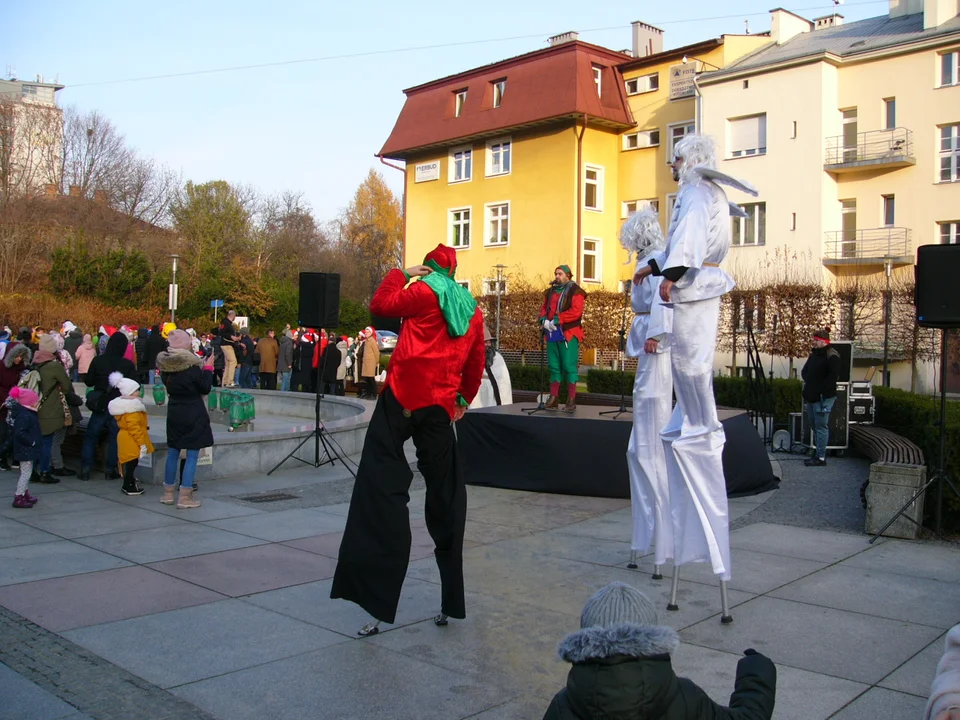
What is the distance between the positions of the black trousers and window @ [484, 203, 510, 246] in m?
36.5

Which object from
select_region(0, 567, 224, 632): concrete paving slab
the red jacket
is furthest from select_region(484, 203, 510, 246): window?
the red jacket

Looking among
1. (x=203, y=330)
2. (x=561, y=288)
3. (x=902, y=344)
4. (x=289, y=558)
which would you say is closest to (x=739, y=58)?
(x=902, y=344)

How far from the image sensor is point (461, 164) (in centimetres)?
4344

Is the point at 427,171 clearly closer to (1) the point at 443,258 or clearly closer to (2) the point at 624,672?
(1) the point at 443,258

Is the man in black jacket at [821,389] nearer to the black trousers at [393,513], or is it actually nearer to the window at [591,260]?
the black trousers at [393,513]

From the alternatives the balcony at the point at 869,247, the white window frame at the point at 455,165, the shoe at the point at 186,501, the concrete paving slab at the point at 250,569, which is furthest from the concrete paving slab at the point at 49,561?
the white window frame at the point at 455,165

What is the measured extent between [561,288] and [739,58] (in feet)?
101

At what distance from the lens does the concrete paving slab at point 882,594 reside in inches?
204

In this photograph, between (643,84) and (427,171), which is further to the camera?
(427,171)

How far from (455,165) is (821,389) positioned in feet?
109

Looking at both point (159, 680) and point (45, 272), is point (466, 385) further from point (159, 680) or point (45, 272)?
point (45, 272)

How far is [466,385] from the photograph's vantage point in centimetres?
517

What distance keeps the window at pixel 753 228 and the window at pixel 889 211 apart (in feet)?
14.0

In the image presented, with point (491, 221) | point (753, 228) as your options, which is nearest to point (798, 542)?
point (753, 228)
